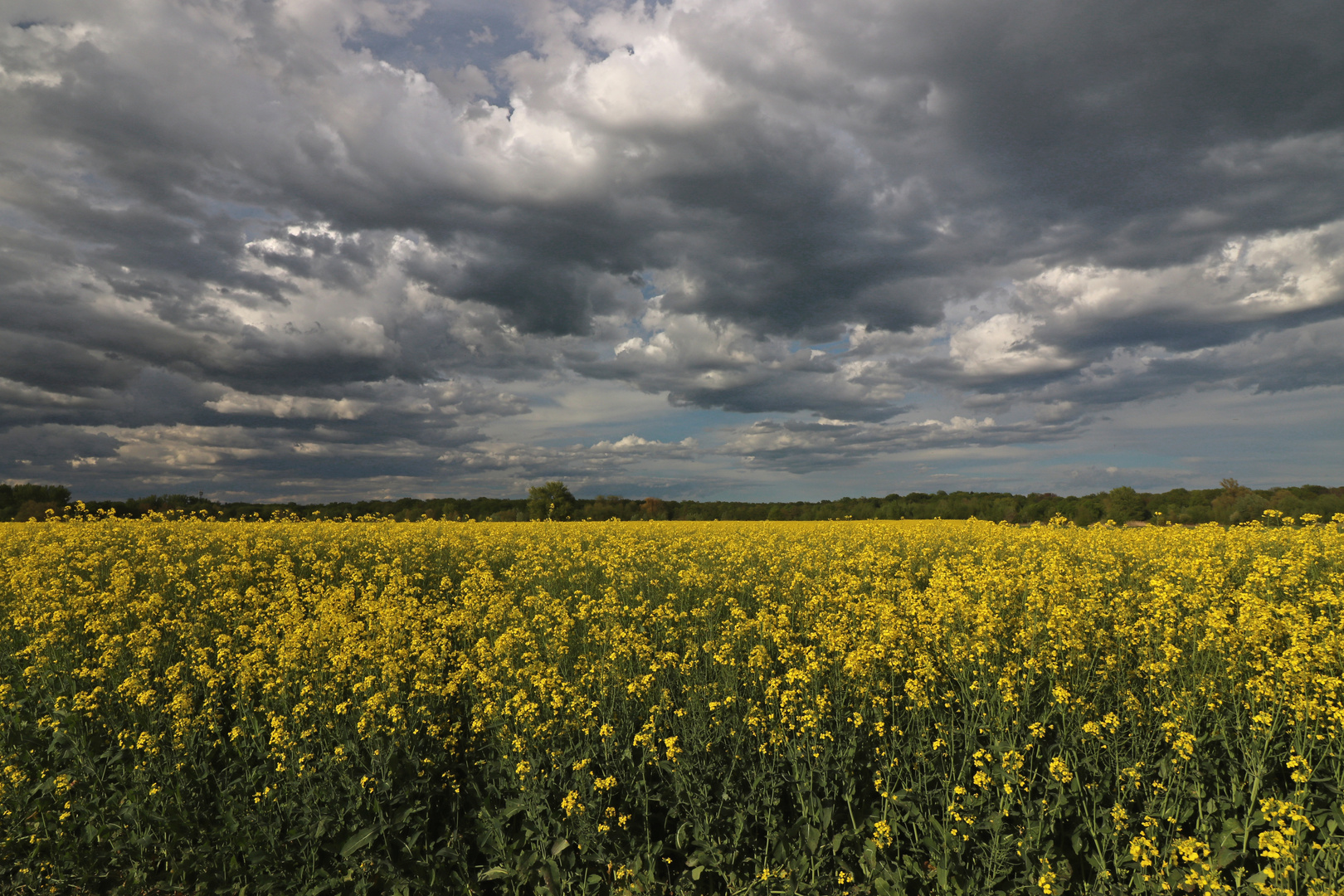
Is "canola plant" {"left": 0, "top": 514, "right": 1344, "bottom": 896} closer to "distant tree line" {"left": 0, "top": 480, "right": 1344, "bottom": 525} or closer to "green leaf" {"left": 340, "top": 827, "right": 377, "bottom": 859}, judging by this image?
"green leaf" {"left": 340, "top": 827, "right": 377, "bottom": 859}

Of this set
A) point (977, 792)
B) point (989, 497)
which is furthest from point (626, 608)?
point (989, 497)

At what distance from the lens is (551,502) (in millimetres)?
52594

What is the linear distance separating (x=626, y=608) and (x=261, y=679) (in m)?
4.93

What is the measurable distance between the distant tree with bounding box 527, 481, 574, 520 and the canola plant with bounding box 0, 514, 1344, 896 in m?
41.8

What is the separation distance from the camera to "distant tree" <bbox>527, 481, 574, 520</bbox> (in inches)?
2012

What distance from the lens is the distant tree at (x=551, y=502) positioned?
168 feet

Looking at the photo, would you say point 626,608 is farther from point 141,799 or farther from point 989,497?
point 989,497

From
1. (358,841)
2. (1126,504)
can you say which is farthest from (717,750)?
(1126,504)

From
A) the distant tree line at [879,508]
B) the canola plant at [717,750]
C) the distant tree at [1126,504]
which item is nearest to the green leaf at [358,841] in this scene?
the canola plant at [717,750]

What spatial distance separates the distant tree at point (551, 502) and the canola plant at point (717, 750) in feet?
137

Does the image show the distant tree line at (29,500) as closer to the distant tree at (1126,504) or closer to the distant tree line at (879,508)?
the distant tree line at (879,508)

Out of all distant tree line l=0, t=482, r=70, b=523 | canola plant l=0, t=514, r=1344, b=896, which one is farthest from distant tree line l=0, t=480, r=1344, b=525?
canola plant l=0, t=514, r=1344, b=896

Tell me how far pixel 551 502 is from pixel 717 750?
157ft

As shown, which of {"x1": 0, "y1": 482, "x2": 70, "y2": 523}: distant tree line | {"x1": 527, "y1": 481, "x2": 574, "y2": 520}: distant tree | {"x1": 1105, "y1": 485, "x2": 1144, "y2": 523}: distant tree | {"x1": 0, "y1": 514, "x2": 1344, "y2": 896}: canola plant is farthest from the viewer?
{"x1": 527, "y1": 481, "x2": 574, "y2": 520}: distant tree
